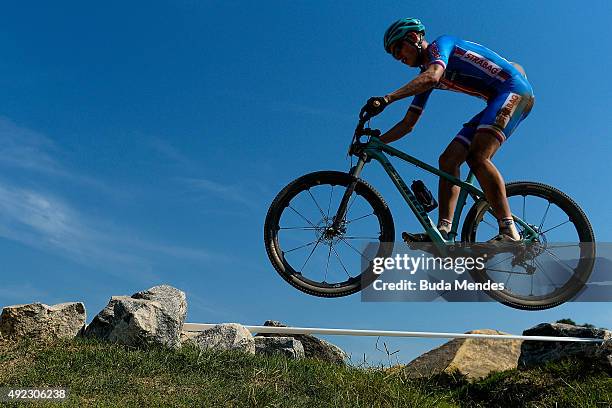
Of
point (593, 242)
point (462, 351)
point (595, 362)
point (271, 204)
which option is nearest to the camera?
point (271, 204)

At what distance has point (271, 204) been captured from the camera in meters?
7.95

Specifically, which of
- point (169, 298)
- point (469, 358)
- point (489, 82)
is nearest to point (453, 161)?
point (489, 82)

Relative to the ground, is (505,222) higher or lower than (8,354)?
higher

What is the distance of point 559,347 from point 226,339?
4974mm

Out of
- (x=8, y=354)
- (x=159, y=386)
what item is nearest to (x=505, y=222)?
(x=159, y=386)

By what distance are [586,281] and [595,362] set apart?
1842mm

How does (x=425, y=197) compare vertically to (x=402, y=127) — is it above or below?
below

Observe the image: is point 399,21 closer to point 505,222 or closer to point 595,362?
point 505,222

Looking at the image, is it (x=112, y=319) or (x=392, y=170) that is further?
(x=112, y=319)

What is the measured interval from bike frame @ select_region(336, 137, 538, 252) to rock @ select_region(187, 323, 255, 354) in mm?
2374

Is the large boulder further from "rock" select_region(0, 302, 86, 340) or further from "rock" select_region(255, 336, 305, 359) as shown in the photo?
"rock" select_region(255, 336, 305, 359)

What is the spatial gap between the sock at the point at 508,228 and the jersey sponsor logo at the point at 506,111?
108 cm

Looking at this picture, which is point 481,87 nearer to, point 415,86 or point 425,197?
point 415,86

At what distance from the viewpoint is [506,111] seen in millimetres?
8016
